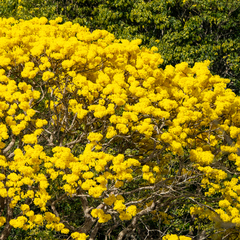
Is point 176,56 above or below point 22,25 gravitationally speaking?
below

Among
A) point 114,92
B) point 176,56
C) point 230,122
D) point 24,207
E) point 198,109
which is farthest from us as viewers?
point 176,56

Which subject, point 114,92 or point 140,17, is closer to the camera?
point 114,92

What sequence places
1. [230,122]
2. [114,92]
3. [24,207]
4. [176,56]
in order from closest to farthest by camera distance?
[24,207] < [114,92] < [230,122] < [176,56]

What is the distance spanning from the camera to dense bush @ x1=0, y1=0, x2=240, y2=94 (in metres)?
14.1

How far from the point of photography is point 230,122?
768 cm

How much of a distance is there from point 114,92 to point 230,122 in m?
Answer: 2.64

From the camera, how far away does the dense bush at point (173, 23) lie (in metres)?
14.1

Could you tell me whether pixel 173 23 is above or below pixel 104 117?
below

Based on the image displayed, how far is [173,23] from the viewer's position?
1470 centimetres

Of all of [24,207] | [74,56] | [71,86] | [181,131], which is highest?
[74,56]

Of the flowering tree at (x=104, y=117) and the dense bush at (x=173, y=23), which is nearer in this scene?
the flowering tree at (x=104, y=117)

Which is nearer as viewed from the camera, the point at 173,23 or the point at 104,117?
the point at 104,117

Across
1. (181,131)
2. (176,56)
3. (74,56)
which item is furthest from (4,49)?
(176,56)

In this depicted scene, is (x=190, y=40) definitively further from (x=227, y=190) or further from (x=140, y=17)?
(x=227, y=190)
